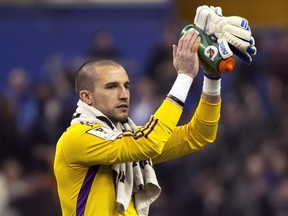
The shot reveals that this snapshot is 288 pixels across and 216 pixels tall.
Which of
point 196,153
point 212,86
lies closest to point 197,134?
point 212,86

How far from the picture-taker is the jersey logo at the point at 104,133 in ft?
20.8

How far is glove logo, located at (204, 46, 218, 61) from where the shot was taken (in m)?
6.31

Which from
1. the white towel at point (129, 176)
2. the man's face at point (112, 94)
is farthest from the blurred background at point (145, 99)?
the man's face at point (112, 94)

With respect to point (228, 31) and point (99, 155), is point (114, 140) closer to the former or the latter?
point (99, 155)

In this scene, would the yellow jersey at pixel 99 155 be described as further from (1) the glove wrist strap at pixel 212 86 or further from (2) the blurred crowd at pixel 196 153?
(2) the blurred crowd at pixel 196 153

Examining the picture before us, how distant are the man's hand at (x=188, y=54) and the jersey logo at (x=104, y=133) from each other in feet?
1.74

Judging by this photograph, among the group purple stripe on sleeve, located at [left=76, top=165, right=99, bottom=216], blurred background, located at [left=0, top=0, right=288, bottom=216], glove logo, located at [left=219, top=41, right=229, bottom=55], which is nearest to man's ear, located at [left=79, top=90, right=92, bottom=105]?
purple stripe on sleeve, located at [left=76, top=165, right=99, bottom=216]

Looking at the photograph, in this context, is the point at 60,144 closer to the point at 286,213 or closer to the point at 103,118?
the point at 103,118

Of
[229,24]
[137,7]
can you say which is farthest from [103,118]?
[137,7]

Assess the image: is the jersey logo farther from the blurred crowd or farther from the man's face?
the blurred crowd

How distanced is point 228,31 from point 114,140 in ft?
2.99

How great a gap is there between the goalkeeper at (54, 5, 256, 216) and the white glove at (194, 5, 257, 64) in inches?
4.8

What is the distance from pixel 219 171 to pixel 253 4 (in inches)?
150

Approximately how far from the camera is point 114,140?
632 centimetres
